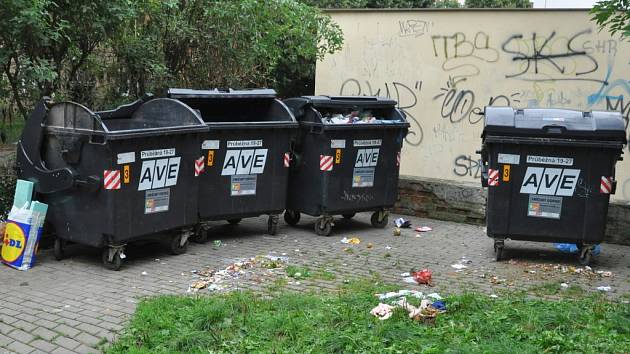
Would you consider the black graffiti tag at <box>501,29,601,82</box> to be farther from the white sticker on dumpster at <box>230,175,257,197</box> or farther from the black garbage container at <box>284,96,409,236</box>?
the white sticker on dumpster at <box>230,175,257,197</box>

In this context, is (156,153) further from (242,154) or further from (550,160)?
(550,160)

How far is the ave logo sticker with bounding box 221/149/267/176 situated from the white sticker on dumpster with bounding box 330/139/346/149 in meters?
0.83

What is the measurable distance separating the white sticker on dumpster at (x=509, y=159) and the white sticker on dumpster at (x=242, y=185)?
2822 millimetres

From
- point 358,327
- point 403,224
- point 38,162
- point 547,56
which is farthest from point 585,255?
point 38,162

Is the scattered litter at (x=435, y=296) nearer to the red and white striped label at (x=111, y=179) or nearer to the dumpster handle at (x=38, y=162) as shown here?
the red and white striped label at (x=111, y=179)

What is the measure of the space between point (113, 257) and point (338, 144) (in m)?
3.09

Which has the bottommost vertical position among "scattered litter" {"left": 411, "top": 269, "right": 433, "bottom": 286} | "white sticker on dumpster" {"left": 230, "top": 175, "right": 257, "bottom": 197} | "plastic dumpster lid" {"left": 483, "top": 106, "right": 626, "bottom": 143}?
"scattered litter" {"left": 411, "top": 269, "right": 433, "bottom": 286}

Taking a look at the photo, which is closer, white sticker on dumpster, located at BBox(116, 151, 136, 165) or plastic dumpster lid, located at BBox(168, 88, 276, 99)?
white sticker on dumpster, located at BBox(116, 151, 136, 165)

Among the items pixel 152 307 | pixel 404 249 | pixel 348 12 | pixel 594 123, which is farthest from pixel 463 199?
pixel 152 307

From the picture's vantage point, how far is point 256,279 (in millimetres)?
6105

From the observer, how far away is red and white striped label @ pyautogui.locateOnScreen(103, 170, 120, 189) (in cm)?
608

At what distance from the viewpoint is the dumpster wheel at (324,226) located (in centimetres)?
816

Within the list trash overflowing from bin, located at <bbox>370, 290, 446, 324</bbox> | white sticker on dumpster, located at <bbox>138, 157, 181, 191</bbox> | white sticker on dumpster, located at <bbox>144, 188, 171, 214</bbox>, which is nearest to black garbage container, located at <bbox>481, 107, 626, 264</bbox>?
trash overflowing from bin, located at <bbox>370, 290, 446, 324</bbox>

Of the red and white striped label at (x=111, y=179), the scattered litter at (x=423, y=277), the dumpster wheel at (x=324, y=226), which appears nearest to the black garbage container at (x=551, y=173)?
the scattered litter at (x=423, y=277)
